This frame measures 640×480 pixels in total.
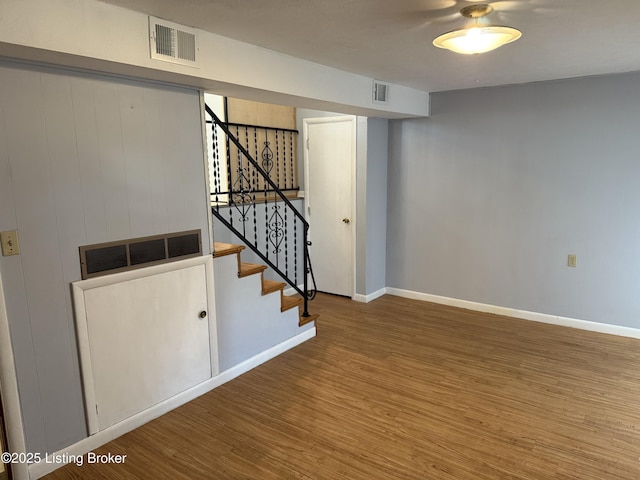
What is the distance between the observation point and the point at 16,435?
7.09 feet

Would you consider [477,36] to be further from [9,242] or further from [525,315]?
[525,315]

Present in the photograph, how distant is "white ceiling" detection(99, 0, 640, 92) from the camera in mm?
2117

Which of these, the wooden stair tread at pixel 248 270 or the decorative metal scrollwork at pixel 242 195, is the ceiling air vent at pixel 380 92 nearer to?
the decorative metal scrollwork at pixel 242 195

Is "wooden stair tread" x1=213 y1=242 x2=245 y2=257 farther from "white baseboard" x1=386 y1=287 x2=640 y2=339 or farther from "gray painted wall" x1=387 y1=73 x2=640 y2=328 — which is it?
"white baseboard" x1=386 y1=287 x2=640 y2=339

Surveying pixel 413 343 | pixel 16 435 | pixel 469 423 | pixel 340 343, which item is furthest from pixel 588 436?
A: pixel 16 435

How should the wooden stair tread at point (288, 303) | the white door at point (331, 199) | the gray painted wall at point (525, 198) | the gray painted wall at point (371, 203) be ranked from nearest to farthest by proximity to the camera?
the wooden stair tread at point (288, 303)
the gray painted wall at point (525, 198)
the gray painted wall at point (371, 203)
the white door at point (331, 199)

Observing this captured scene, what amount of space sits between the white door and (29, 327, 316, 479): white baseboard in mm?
1605

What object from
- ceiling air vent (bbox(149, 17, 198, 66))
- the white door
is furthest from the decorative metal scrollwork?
ceiling air vent (bbox(149, 17, 198, 66))

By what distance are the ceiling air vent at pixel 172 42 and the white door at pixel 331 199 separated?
2.67m

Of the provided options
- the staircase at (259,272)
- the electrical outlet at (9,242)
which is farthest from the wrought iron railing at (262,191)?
the electrical outlet at (9,242)

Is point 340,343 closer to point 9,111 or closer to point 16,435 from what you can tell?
point 16,435

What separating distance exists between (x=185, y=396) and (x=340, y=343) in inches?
58.4

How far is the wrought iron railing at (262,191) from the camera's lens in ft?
14.7

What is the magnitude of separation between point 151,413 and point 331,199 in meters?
3.18
